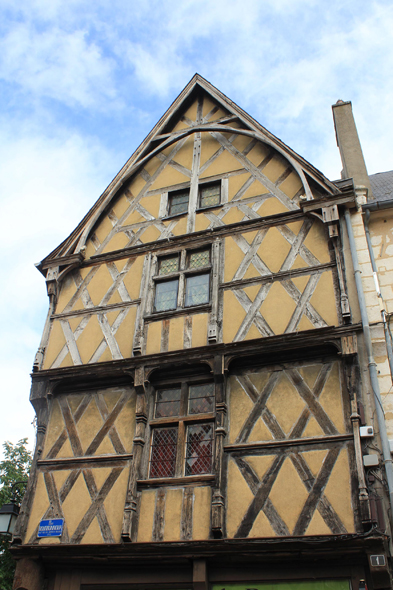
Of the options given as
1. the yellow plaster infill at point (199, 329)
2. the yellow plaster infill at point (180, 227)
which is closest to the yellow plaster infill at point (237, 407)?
the yellow plaster infill at point (199, 329)

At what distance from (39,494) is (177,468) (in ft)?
7.33

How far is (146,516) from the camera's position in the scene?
24.5 ft

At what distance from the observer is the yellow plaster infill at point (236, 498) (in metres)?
7.01

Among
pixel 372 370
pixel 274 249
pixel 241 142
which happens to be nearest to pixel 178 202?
pixel 241 142

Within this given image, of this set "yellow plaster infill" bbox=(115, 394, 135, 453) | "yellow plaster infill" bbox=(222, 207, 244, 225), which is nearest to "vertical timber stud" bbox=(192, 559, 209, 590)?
"yellow plaster infill" bbox=(115, 394, 135, 453)

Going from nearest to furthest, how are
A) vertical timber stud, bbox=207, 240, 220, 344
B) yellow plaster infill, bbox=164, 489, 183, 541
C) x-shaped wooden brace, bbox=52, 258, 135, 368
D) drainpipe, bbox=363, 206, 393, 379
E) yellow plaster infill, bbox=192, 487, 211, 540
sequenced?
yellow plaster infill, bbox=192, 487, 211, 540, yellow plaster infill, bbox=164, 489, 183, 541, drainpipe, bbox=363, 206, 393, 379, vertical timber stud, bbox=207, 240, 220, 344, x-shaped wooden brace, bbox=52, 258, 135, 368

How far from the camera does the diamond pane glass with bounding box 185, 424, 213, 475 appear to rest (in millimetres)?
7652

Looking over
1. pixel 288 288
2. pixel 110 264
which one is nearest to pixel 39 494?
pixel 110 264

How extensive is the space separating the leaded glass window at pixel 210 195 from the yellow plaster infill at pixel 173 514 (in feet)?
16.7

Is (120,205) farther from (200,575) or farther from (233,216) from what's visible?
(200,575)

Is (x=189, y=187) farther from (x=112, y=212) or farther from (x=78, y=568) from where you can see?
(x=78, y=568)

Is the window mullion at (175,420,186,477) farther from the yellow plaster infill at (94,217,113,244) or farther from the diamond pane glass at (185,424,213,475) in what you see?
the yellow plaster infill at (94,217,113,244)

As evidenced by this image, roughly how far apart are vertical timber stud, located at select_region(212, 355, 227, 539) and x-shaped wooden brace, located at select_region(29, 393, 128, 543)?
1.48m

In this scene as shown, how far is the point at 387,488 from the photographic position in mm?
6543
